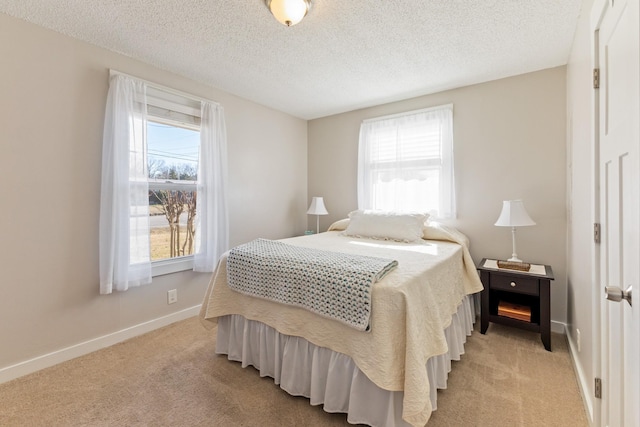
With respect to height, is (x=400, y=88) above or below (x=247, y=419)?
above

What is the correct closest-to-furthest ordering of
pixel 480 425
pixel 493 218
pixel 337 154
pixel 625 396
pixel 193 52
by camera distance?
1. pixel 625 396
2. pixel 480 425
3. pixel 193 52
4. pixel 493 218
5. pixel 337 154

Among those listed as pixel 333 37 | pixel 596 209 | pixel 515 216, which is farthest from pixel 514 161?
pixel 333 37

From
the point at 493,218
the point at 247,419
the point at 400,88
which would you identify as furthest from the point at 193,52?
the point at 493,218

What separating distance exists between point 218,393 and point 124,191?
171cm

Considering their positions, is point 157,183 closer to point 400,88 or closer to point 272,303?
point 272,303

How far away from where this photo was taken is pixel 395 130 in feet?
11.3

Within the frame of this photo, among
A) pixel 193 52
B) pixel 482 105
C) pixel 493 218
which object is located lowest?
pixel 493 218

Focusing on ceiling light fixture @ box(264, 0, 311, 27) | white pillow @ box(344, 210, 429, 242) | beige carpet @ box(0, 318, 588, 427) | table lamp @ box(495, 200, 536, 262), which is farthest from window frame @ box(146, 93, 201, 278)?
table lamp @ box(495, 200, 536, 262)

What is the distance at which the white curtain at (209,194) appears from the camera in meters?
2.88

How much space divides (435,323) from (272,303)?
0.98 meters

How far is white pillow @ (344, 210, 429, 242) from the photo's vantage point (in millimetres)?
2736

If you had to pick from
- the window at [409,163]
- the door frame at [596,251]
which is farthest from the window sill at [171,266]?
the door frame at [596,251]

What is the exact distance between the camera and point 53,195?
6.71 feet

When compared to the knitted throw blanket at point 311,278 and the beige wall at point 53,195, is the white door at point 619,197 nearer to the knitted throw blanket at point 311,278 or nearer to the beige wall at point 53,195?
the knitted throw blanket at point 311,278
